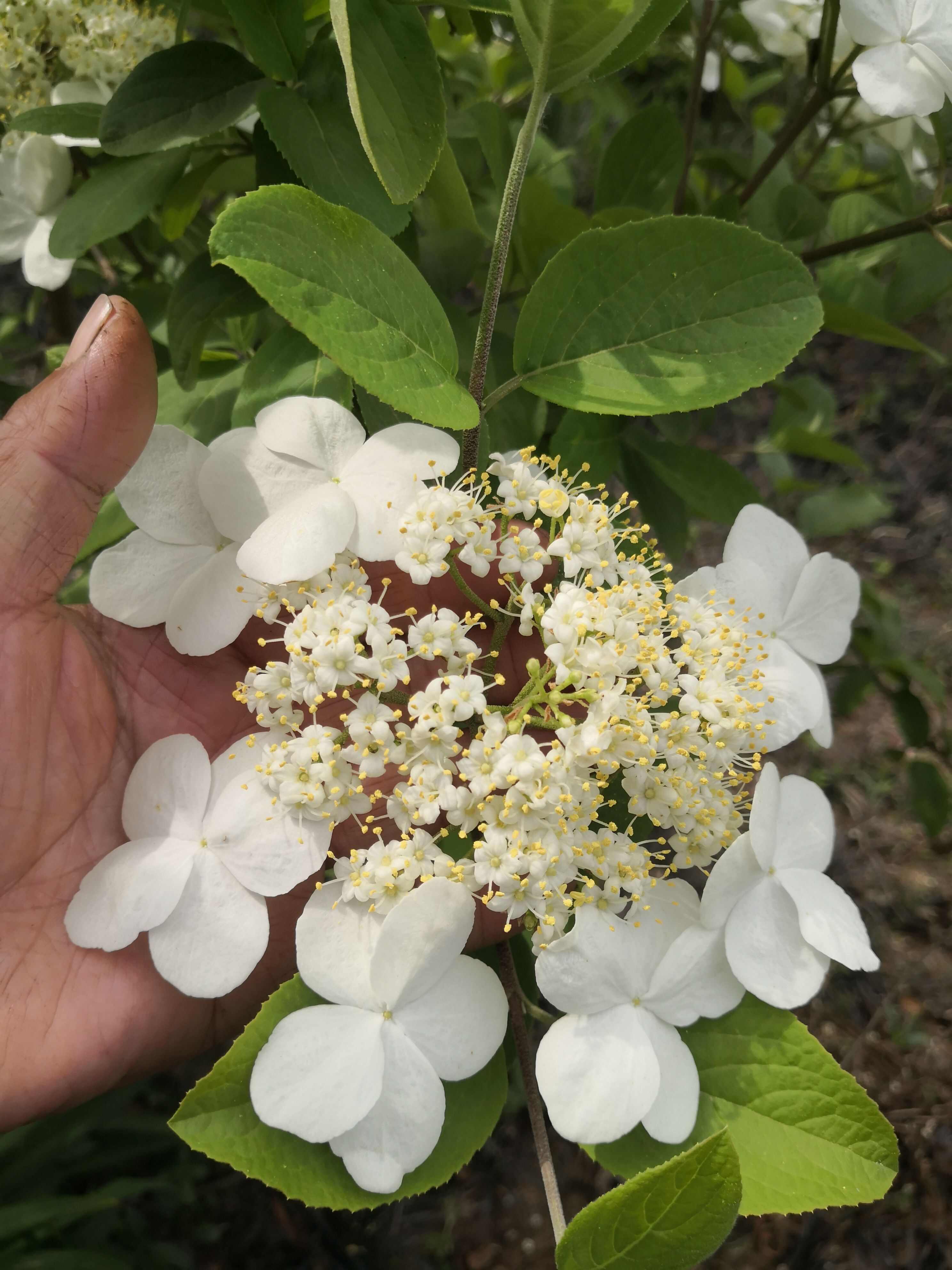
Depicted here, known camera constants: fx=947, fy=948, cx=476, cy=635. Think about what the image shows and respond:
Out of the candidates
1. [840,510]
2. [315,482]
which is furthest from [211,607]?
[840,510]

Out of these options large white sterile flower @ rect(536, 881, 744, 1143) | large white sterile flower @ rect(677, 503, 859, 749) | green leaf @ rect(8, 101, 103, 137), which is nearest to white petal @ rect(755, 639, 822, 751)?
large white sterile flower @ rect(677, 503, 859, 749)

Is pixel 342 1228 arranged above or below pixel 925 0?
below

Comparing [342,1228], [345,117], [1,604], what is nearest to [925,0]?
[345,117]

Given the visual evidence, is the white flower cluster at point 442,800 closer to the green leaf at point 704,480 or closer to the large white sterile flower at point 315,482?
the large white sterile flower at point 315,482

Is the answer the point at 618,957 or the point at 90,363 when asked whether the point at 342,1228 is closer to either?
the point at 618,957

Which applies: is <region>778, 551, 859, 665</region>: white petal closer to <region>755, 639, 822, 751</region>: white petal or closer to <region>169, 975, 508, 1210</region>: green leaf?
<region>755, 639, 822, 751</region>: white petal

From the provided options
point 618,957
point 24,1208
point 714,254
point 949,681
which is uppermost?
point 714,254

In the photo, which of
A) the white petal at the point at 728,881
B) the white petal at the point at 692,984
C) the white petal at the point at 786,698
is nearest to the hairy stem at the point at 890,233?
the white petal at the point at 786,698

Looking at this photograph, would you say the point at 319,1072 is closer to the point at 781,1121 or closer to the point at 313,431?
the point at 781,1121
